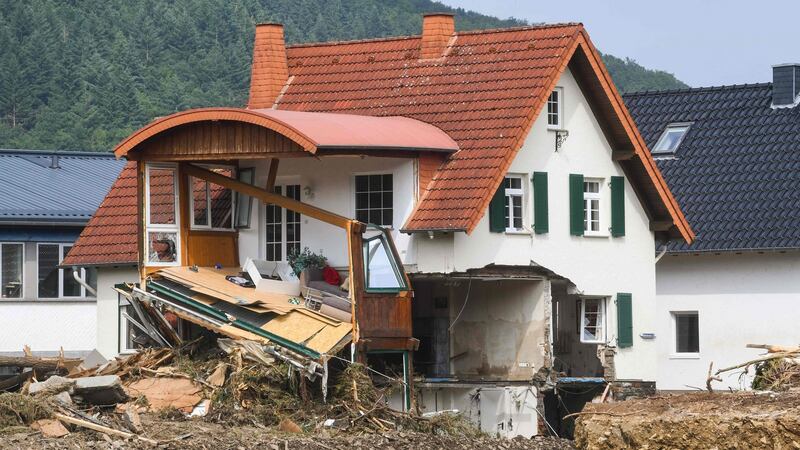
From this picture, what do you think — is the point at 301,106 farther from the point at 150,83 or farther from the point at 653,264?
the point at 150,83

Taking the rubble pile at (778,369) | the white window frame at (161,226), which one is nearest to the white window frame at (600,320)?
the white window frame at (161,226)

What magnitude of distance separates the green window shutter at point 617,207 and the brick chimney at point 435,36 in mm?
4307

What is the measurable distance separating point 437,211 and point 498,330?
11.7ft

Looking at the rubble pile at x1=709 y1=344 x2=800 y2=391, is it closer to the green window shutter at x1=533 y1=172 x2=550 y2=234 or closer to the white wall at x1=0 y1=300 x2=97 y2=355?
the green window shutter at x1=533 y1=172 x2=550 y2=234

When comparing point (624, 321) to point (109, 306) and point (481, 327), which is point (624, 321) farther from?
point (109, 306)

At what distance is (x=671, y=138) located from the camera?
1976 inches

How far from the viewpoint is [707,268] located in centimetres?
4659

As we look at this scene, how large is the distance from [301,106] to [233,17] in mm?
52925

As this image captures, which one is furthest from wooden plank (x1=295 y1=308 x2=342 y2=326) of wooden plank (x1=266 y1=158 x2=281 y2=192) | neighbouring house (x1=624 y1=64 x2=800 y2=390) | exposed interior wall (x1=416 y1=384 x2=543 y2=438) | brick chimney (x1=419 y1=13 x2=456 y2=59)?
neighbouring house (x1=624 y1=64 x2=800 y2=390)

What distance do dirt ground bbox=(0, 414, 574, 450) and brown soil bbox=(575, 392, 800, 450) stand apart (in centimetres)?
484

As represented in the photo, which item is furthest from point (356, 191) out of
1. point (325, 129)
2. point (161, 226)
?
point (161, 226)

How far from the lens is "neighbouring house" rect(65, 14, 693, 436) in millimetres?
35906

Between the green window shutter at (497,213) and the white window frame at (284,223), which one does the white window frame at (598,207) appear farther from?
the white window frame at (284,223)

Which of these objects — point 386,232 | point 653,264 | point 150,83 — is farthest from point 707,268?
point 150,83
